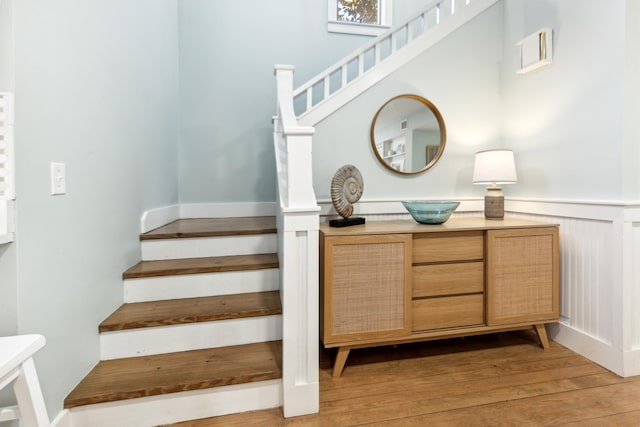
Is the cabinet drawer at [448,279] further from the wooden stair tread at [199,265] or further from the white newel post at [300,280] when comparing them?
the wooden stair tread at [199,265]

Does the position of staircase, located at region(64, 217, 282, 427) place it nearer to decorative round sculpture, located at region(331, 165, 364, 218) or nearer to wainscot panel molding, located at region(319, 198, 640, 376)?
decorative round sculpture, located at region(331, 165, 364, 218)

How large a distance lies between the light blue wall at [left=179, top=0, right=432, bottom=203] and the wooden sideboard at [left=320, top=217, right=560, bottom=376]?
1.71m

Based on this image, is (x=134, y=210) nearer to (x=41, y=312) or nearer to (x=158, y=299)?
(x=158, y=299)

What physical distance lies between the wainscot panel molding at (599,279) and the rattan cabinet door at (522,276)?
124 millimetres

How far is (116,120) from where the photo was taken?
6.19 feet

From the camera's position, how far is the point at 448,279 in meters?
1.98

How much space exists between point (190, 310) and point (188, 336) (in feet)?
0.44

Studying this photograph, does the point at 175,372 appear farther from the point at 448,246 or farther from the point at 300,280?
the point at 448,246

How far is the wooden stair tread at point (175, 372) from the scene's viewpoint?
4.69 feet

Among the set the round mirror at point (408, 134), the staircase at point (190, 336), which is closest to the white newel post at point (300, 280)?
the staircase at point (190, 336)

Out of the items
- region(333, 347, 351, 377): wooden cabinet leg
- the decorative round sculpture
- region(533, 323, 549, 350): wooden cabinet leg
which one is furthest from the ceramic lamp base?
region(333, 347, 351, 377): wooden cabinet leg

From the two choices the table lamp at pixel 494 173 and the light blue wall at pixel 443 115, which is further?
the light blue wall at pixel 443 115

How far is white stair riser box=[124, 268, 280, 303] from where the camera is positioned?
195cm

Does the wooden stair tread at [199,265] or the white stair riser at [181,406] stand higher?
the wooden stair tread at [199,265]
